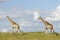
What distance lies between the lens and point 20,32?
1767 cm

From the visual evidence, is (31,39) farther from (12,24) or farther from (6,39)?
(12,24)

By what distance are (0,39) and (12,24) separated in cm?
466

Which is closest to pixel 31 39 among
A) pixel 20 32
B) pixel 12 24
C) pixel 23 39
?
pixel 23 39

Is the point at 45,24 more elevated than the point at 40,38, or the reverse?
the point at 45,24

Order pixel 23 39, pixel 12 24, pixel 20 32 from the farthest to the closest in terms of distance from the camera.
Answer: pixel 12 24 < pixel 20 32 < pixel 23 39

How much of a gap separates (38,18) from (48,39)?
556 cm

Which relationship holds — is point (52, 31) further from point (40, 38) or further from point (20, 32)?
point (40, 38)

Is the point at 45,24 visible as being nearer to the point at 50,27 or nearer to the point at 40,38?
the point at 50,27

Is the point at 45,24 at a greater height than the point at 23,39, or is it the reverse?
the point at 45,24

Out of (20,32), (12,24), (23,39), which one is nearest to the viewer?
(23,39)

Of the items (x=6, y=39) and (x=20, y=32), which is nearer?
(x=6, y=39)

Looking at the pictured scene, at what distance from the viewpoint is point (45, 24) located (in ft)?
62.7

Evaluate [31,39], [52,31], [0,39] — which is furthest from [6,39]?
[52,31]

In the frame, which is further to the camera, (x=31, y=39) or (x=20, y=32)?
(x=20, y=32)
